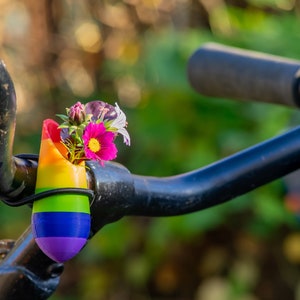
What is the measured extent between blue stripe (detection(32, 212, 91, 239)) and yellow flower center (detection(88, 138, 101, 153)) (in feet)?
0.16

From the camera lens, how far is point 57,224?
2.21 ft

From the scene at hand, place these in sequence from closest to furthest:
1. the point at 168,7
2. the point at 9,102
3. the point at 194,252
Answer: the point at 9,102 < the point at 194,252 < the point at 168,7

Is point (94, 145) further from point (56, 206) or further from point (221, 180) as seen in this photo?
point (221, 180)

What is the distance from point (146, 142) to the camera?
3.12 m

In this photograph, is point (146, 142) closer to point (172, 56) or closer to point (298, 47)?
point (172, 56)

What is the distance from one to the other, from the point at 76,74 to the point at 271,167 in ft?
9.49

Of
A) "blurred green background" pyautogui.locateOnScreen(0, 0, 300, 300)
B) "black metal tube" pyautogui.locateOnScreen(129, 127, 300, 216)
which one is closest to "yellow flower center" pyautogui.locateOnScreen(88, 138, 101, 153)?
"black metal tube" pyautogui.locateOnScreen(129, 127, 300, 216)

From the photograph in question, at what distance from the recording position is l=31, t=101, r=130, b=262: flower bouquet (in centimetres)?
67

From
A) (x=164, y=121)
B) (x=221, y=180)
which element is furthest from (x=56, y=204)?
(x=164, y=121)

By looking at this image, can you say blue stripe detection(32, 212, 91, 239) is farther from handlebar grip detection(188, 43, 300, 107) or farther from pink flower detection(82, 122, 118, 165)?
handlebar grip detection(188, 43, 300, 107)

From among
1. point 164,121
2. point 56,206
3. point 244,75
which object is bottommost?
point 164,121

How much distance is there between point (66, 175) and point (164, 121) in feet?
7.98

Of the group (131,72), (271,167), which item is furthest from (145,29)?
(271,167)

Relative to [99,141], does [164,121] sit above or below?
below
